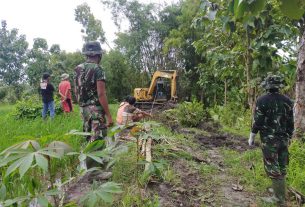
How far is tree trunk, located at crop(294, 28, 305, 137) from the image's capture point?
5.16m

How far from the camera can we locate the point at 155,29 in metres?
21.6

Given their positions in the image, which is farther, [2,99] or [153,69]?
[2,99]

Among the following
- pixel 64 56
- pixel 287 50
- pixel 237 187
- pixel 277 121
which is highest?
pixel 64 56

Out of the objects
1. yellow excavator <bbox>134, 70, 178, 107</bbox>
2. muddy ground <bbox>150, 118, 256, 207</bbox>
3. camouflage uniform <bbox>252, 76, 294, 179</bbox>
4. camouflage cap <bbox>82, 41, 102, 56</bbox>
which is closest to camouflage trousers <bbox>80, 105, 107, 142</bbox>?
camouflage cap <bbox>82, 41, 102, 56</bbox>

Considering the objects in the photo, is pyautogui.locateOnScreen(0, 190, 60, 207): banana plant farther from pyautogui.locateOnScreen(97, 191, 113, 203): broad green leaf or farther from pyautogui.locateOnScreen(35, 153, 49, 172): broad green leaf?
pyautogui.locateOnScreen(35, 153, 49, 172): broad green leaf

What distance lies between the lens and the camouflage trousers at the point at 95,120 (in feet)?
14.9

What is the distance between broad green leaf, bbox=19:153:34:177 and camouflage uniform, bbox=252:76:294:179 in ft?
10.5

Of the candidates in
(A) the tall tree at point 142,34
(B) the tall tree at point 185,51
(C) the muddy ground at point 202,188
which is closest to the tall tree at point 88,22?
(A) the tall tree at point 142,34

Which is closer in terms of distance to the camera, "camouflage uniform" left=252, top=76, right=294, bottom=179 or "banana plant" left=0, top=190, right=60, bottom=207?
"banana plant" left=0, top=190, right=60, bottom=207

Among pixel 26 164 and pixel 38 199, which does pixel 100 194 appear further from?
pixel 26 164

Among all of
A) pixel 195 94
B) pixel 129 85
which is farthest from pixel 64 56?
pixel 195 94

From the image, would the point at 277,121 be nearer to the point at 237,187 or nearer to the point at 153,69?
the point at 237,187

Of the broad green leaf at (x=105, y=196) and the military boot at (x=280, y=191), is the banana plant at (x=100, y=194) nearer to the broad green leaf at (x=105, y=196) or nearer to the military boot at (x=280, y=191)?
the broad green leaf at (x=105, y=196)

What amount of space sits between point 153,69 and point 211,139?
15.6m
